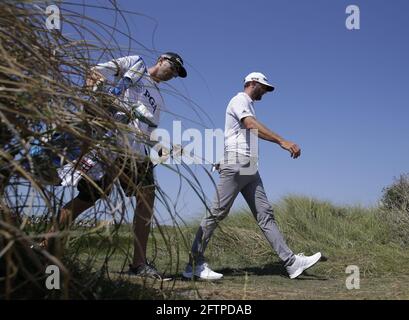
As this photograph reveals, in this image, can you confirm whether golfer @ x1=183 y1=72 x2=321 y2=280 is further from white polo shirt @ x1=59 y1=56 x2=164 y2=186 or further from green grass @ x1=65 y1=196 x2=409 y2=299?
white polo shirt @ x1=59 y1=56 x2=164 y2=186

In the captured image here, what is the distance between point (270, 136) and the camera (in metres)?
4.49

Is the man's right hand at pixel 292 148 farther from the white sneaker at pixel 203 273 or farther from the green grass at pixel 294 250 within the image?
the white sneaker at pixel 203 273

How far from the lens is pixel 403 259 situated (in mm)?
5477

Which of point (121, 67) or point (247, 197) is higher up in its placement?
point (121, 67)

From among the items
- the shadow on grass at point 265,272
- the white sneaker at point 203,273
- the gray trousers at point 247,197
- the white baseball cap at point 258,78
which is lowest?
the shadow on grass at point 265,272

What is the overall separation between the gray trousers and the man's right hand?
0.35m

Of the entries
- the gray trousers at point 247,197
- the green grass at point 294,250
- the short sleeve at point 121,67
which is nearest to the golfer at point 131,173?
the short sleeve at point 121,67

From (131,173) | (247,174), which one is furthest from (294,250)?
(131,173)

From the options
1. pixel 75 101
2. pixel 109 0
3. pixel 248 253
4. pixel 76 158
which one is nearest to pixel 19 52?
pixel 75 101

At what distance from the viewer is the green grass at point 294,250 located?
2435mm

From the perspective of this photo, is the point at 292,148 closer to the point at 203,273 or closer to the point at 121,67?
the point at 203,273

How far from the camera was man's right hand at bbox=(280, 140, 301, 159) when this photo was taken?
4328 mm

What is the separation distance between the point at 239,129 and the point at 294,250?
236 centimetres

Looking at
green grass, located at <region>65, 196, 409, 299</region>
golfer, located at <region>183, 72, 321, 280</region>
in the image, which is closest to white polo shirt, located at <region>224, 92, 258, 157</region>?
golfer, located at <region>183, 72, 321, 280</region>
